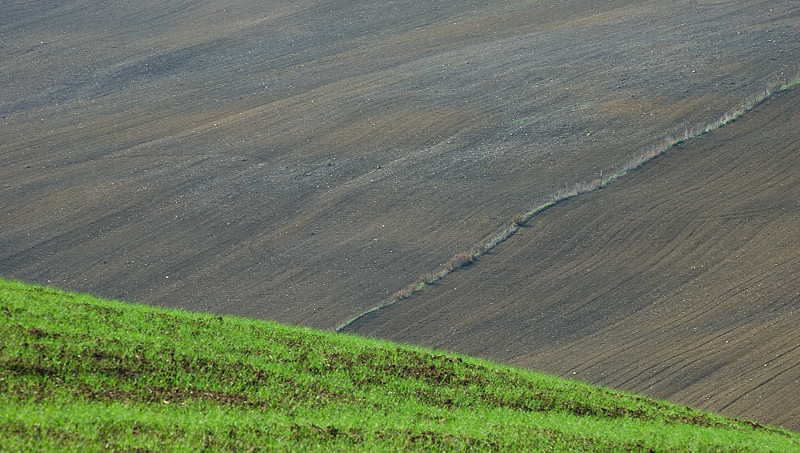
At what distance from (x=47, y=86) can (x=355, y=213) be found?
1073 inches

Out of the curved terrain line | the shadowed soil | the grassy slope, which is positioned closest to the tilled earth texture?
the shadowed soil

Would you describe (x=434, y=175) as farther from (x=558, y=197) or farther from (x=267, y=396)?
(x=267, y=396)

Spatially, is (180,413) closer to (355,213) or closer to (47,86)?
(355,213)

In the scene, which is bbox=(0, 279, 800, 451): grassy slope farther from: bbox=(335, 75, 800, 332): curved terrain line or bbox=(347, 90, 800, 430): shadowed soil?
bbox=(335, 75, 800, 332): curved terrain line

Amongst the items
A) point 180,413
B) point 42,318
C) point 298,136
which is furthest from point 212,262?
point 180,413

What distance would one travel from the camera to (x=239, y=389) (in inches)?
544

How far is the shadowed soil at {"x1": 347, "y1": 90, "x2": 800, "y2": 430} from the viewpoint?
87.6 feet

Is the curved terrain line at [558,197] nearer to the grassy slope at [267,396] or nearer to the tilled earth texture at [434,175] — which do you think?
the tilled earth texture at [434,175]

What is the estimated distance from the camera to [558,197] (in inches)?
1481

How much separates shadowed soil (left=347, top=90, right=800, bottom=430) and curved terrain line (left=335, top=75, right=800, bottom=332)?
13.9 inches

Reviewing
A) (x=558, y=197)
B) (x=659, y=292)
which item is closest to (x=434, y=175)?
(x=558, y=197)

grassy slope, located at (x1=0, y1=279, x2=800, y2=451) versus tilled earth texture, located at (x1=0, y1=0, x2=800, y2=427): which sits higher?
grassy slope, located at (x1=0, y1=279, x2=800, y2=451)

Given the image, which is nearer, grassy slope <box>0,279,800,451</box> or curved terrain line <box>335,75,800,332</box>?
grassy slope <box>0,279,800,451</box>

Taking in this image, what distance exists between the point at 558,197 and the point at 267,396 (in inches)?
1008
